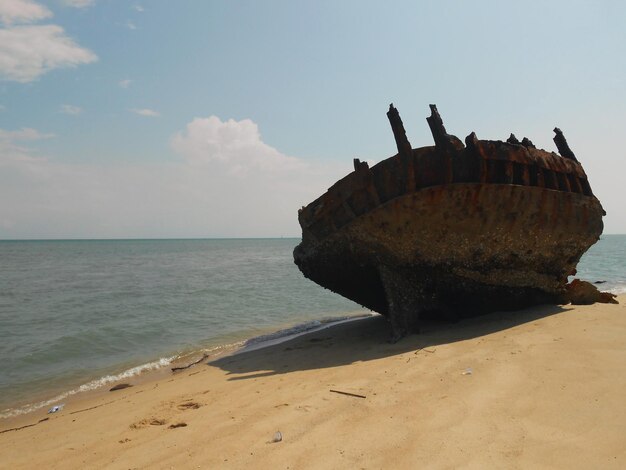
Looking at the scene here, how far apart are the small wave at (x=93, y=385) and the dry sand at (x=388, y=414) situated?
416mm

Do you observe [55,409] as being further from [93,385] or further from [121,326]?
[121,326]

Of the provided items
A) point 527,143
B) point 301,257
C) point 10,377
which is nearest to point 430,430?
point 301,257

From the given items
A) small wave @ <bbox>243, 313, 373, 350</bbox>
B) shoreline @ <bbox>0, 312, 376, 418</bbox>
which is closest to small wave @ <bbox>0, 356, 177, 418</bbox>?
shoreline @ <bbox>0, 312, 376, 418</bbox>

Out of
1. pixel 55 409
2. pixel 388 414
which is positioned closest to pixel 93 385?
pixel 55 409

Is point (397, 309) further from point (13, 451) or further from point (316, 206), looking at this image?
point (13, 451)

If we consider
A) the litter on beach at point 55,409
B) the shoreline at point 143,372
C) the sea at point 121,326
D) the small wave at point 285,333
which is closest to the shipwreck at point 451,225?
the small wave at point 285,333

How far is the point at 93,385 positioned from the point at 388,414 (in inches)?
223

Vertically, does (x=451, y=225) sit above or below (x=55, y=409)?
above

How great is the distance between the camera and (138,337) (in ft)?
34.5

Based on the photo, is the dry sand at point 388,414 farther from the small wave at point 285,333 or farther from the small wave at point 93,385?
the small wave at point 285,333

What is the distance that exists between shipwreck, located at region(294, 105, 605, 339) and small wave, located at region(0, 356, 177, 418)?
3.46 m

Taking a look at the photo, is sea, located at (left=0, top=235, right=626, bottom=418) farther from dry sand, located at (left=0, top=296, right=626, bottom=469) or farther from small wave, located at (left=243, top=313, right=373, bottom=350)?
dry sand, located at (left=0, top=296, right=626, bottom=469)

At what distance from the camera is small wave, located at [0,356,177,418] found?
6.02m

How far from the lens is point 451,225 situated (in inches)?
235
